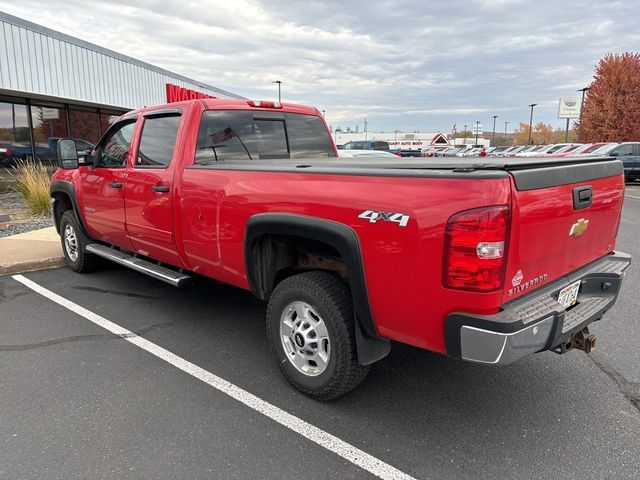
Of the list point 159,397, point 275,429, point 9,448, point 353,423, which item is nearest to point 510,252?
point 353,423

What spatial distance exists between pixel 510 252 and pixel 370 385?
62.1 inches

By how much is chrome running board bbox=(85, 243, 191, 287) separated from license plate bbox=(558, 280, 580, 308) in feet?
9.31

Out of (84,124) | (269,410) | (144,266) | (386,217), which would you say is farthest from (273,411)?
(84,124)

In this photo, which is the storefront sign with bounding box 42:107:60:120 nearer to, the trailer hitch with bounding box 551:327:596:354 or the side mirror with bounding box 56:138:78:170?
the side mirror with bounding box 56:138:78:170

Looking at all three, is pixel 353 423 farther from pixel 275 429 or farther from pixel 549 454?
pixel 549 454

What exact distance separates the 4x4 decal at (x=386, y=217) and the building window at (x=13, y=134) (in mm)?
15741

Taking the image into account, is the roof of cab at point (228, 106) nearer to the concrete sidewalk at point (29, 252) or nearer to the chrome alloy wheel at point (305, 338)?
the chrome alloy wheel at point (305, 338)

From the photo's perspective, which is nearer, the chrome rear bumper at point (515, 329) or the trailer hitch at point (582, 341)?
the chrome rear bumper at point (515, 329)

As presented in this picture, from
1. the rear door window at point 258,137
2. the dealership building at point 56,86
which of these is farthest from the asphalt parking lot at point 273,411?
the dealership building at point 56,86

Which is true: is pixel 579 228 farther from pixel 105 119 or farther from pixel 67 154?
pixel 105 119

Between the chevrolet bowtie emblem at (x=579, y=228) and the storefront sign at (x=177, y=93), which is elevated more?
the storefront sign at (x=177, y=93)

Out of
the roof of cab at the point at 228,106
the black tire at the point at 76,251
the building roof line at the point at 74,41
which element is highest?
the building roof line at the point at 74,41

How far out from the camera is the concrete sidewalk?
6.09 meters

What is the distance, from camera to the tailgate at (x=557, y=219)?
7.32ft
